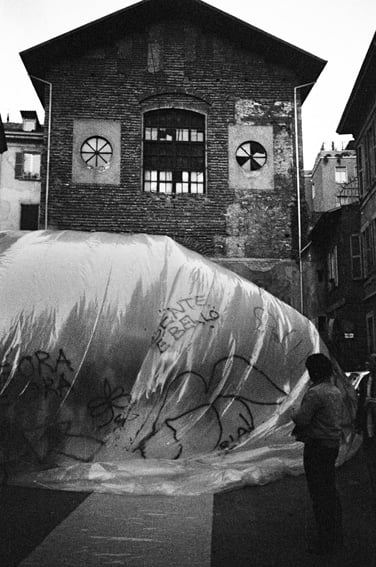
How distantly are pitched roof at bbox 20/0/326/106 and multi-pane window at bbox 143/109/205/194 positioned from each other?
266cm

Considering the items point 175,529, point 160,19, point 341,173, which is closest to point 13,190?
point 160,19

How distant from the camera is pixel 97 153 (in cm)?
1811

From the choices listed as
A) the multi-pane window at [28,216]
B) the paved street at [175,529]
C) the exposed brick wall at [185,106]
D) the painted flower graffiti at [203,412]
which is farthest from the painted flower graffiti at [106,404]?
the multi-pane window at [28,216]

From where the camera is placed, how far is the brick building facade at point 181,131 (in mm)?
17812

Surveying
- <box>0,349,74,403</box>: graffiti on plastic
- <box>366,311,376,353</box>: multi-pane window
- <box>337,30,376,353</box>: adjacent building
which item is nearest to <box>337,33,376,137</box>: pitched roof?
<box>337,30,376,353</box>: adjacent building

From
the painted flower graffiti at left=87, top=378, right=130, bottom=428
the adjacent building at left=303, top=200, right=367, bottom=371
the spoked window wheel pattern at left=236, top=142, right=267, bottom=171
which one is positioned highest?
the spoked window wheel pattern at left=236, top=142, right=267, bottom=171

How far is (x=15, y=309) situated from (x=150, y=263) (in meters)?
1.64

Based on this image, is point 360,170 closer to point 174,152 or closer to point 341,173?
point 174,152

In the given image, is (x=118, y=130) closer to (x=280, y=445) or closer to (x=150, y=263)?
(x=150, y=263)

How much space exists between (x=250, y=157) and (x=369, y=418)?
13266 millimetres

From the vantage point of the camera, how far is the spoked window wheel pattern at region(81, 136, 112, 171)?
18.0m

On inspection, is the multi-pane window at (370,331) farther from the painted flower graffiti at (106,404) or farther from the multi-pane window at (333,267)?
the painted flower graffiti at (106,404)

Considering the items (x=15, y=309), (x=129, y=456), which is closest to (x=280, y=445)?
(x=129, y=456)

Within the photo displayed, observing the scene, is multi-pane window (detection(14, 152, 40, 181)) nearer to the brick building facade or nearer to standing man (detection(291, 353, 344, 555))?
the brick building facade
